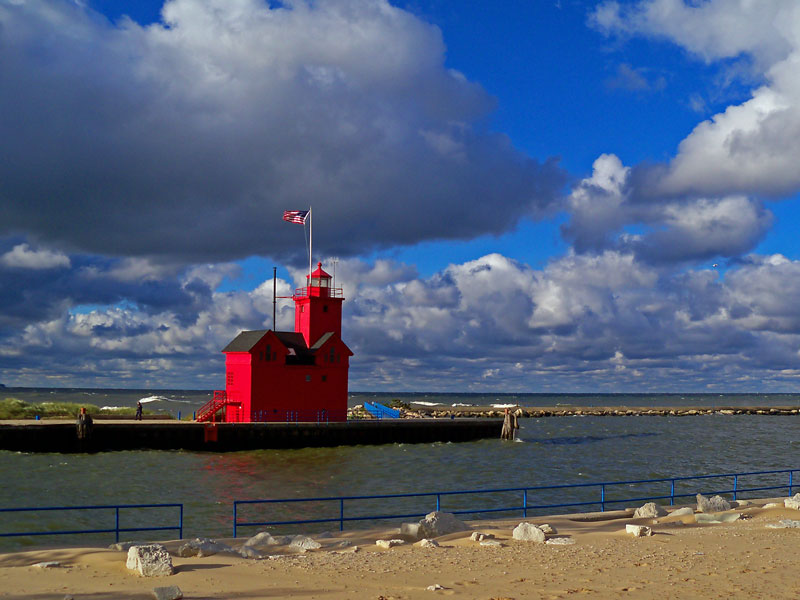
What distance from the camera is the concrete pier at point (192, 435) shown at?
43.1 m

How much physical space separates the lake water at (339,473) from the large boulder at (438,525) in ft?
17.8

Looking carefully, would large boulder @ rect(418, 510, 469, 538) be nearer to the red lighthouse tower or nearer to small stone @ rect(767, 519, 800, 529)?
small stone @ rect(767, 519, 800, 529)

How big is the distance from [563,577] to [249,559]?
632 cm

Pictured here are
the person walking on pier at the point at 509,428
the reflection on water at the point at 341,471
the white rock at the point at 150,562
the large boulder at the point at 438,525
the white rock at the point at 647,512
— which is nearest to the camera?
the white rock at the point at 150,562

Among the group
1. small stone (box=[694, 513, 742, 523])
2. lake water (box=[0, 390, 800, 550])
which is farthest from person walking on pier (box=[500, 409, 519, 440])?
small stone (box=[694, 513, 742, 523])

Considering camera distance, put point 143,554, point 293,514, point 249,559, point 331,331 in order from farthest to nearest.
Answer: point 331,331 → point 293,514 → point 249,559 → point 143,554

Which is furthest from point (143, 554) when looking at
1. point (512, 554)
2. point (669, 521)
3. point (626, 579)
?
point (669, 521)

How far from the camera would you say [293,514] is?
24500 millimetres

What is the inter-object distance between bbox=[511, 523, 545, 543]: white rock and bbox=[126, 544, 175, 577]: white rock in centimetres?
793

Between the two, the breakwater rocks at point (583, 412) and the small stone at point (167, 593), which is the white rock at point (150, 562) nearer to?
the small stone at point (167, 593)

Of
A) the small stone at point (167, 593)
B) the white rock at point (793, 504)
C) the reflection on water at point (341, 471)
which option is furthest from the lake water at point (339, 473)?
the small stone at point (167, 593)

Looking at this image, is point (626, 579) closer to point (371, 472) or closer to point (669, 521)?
point (669, 521)

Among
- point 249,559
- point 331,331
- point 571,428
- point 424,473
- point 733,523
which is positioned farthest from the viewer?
point 571,428

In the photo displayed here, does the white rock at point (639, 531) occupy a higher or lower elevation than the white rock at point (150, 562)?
lower
